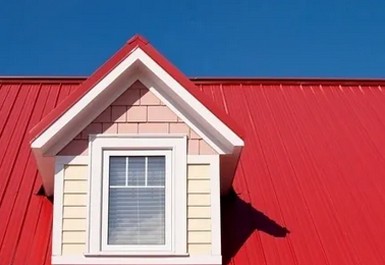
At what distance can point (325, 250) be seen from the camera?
28.3 ft

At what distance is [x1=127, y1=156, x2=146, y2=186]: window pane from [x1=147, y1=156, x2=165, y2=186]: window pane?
62 mm

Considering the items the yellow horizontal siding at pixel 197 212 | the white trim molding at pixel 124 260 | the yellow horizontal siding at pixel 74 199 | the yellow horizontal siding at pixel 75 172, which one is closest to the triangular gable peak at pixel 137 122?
the yellow horizontal siding at pixel 75 172

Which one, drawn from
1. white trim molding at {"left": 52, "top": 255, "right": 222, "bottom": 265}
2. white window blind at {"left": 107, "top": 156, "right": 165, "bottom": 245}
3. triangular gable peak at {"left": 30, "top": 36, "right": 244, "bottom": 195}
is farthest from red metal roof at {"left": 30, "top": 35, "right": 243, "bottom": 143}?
white trim molding at {"left": 52, "top": 255, "right": 222, "bottom": 265}

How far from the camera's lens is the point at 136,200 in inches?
329

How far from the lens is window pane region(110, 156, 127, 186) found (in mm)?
8414

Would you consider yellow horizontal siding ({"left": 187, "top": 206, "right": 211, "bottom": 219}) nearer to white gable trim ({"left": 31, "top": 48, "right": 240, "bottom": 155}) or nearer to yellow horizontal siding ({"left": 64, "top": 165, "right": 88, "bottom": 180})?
white gable trim ({"left": 31, "top": 48, "right": 240, "bottom": 155})

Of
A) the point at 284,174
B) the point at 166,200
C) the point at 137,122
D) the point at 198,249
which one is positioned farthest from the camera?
the point at 284,174

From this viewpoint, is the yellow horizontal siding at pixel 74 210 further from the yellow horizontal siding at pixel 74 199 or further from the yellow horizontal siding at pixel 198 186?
the yellow horizontal siding at pixel 198 186

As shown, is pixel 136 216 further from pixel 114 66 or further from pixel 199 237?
pixel 114 66

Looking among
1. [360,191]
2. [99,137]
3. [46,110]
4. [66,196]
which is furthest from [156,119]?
[46,110]

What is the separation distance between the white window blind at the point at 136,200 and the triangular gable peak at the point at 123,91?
517mm

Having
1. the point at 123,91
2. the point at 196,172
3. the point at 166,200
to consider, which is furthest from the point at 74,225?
the point at 123,91

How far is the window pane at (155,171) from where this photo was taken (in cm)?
843

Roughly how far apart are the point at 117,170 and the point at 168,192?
558 mm
